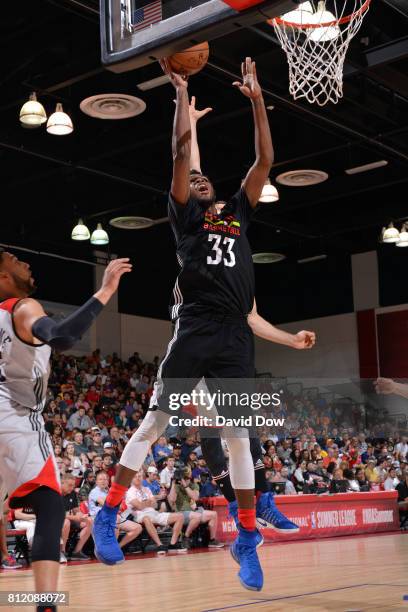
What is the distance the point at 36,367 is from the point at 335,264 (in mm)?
22630

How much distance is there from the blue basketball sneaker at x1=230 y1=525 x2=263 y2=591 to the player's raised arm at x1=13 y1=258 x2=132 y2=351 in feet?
6.26

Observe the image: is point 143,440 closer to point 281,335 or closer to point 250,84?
point 281,335

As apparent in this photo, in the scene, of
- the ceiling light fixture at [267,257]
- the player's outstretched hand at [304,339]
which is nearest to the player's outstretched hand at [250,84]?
the player's outstretched hand at [304,339]

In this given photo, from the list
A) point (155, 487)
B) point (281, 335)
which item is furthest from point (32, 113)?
point (281, 335)

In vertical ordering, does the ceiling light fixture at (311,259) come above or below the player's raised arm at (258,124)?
above

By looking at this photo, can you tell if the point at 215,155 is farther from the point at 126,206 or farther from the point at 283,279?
the point at 283,279

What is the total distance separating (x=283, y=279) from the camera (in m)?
26.9

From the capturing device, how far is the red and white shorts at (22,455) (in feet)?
12.5

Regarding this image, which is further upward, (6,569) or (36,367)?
(36,367)

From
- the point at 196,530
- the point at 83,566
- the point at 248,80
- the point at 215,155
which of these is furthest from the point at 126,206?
the point at 248,80

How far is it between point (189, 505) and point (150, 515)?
2.53 ft

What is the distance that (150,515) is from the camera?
1247 cm

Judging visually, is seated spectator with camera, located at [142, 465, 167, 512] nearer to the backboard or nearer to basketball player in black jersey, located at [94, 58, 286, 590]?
basketball player in black jersey, located at [94, 58, 286, 590]

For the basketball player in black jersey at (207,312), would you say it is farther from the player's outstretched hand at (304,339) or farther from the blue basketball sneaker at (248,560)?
the player's outstretched hand at (304,339)
